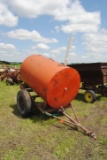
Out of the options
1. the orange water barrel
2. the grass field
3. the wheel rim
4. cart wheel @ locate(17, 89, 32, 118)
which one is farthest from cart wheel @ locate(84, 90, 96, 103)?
cart wheel @ locate(17, 89, 32, 118)

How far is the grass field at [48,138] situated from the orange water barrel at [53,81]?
0.80 metres

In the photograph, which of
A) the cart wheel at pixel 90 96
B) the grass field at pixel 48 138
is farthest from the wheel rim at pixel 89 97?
the grass field at pixel 48 138

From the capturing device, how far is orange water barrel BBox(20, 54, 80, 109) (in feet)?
24.0

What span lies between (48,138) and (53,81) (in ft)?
6.37

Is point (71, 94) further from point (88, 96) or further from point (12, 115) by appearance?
point (88, 96)

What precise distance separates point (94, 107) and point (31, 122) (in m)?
3.47

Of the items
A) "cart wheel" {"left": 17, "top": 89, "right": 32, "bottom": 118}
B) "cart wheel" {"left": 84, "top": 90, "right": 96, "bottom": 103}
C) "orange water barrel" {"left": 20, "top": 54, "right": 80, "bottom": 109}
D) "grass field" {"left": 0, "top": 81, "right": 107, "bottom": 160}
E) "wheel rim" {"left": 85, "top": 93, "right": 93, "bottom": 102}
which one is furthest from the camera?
"wheel rim" {"left": 85, "top": 93, "right": 93, "bottom": 102}

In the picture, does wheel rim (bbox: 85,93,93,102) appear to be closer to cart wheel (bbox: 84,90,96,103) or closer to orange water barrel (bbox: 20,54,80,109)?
cart wheel (bbox: 84,90,96,103)

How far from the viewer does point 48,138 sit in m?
6.07

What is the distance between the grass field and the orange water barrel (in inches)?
31.7

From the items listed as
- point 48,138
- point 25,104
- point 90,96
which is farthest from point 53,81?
point 90,96

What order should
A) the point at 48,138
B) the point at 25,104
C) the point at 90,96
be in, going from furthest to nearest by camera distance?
the point at 90,96 → the point at 25,104 → the point at 48,138

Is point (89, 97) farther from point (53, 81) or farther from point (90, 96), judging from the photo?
point (53, 81)

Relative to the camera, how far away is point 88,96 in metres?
11.0
